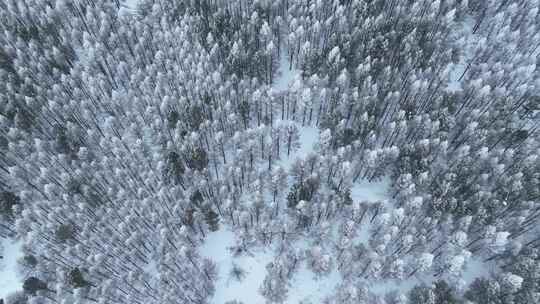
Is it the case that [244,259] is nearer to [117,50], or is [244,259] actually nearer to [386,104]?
[386,104]

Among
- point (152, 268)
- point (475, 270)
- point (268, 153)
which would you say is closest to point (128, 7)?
point (268, 153)

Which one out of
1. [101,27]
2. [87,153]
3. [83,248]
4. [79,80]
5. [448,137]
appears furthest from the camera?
[101,27]

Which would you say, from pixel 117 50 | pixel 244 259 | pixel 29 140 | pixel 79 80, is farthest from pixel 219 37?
pixel 244 259

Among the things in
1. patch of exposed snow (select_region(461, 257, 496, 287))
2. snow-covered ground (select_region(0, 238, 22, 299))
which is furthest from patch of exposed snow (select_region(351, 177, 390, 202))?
snow-covered ground (select_region(0, 238, 22, 299))

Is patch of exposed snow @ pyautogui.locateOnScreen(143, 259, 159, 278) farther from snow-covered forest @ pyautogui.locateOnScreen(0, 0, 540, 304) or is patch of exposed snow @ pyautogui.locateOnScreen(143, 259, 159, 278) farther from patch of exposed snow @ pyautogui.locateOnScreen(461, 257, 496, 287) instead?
patch of exposed snow @ pyautogui.locateOnScreen(461, 257, 496, 287)

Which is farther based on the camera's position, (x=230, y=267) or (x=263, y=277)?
(x=230, y=267)

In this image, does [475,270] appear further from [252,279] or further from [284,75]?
[284,75]
